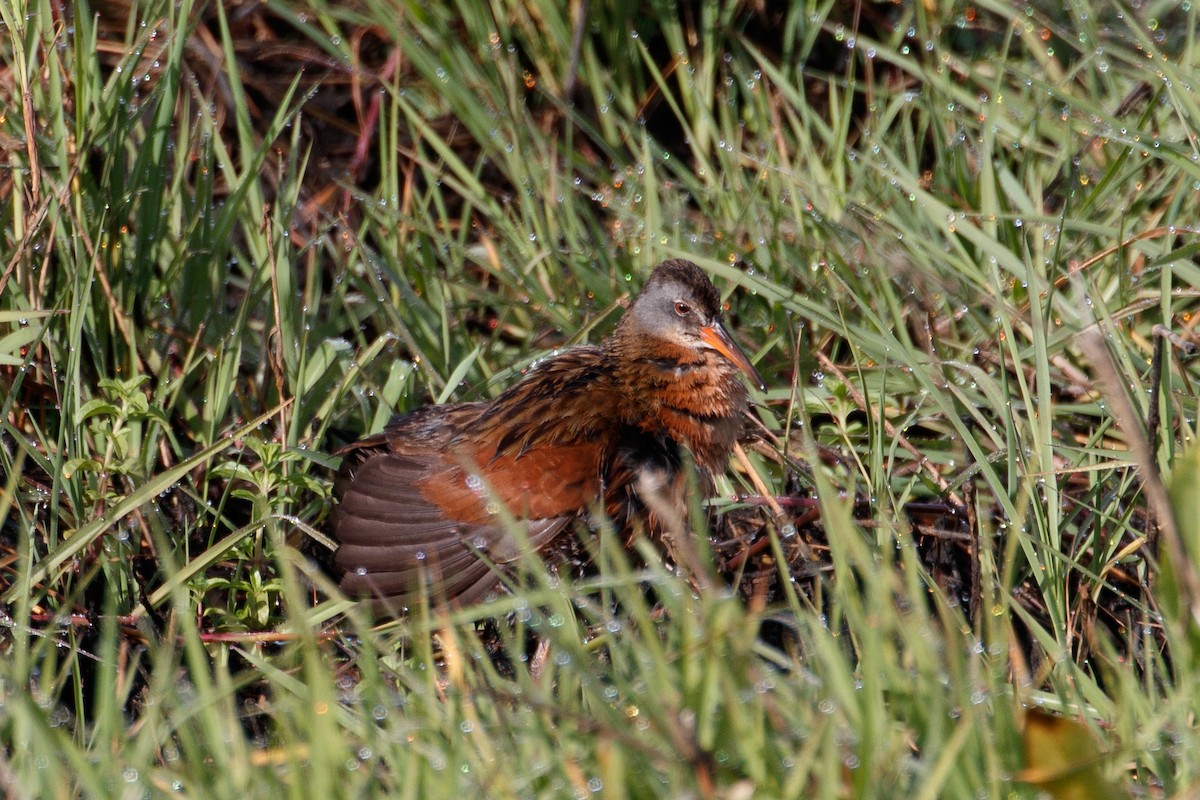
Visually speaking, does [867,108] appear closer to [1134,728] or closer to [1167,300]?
[1167,300]

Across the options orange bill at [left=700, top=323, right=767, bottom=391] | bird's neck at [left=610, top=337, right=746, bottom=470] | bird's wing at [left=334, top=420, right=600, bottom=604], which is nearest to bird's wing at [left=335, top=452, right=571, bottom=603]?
bird's wing at [left=334, top=420, right=600, bottom=604]

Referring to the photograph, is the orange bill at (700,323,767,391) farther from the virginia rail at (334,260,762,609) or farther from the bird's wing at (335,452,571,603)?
the bird's wing at (335,452,571,603)

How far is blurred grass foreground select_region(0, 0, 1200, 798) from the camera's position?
231cm

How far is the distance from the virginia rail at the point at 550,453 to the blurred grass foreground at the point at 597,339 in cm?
16

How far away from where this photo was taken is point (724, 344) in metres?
4.06

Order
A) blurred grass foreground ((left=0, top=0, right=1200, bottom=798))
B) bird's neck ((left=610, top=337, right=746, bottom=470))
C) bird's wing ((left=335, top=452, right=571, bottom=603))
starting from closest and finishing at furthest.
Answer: blurred grass foreground ((left=0, top=0, right=1200, bottom=798)), bird's wing ((left=335, top=452, right=571, bottom=603)), bird's neck ((left=610, top=337, right=746, bottom=470))

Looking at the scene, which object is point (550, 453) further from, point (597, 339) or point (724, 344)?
point (597, 339)

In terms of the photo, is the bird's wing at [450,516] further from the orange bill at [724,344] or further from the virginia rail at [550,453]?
the orange bill at [724,344]

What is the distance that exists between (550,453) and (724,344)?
0.63 meters

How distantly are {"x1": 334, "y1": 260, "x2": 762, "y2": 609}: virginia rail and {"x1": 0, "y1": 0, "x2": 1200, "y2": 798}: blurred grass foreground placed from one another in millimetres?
159

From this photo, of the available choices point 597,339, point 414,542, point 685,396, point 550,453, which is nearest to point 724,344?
point 685,396

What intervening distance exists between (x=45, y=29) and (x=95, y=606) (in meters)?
1.58

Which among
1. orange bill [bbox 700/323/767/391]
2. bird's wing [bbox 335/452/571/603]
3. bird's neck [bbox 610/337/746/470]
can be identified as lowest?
bird's wing [bbox 335/452/571/603]

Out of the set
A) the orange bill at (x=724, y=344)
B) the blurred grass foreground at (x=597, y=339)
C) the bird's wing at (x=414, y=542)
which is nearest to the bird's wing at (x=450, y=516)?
the bird's wing at (x=414, y=542)
